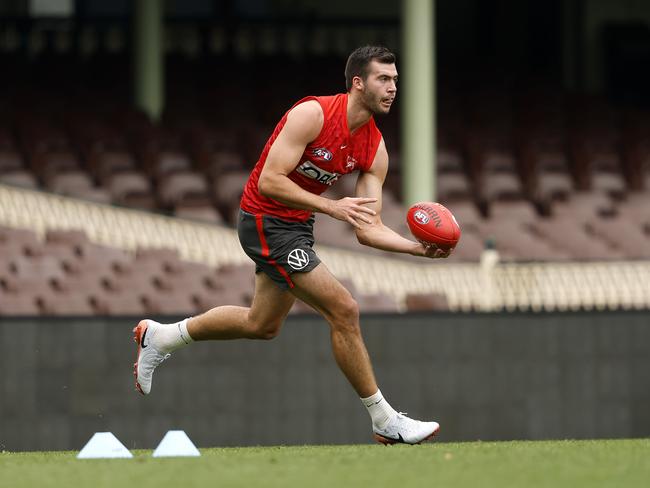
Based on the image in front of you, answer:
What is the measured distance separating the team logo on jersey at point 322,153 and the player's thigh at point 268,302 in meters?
0.78

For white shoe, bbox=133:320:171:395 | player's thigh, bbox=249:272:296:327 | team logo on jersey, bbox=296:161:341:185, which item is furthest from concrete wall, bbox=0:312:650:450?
team logo on jersey, bbox=296:161:341:185

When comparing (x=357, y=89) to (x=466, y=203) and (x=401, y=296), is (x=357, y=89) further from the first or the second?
(x=466, y=203)

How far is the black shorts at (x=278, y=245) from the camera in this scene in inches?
363

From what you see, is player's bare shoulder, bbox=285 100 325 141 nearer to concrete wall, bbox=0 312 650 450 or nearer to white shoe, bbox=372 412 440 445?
white shoe, bbox=372 412 440 445

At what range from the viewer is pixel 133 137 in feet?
69.5

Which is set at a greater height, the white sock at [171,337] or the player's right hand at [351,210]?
the player's right hand at [351,210]

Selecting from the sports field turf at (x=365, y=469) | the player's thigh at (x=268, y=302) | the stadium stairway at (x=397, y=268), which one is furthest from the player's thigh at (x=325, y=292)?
the stadium stairway at (x=397, y=268)

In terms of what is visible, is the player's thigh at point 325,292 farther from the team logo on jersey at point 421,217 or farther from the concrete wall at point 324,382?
the concrete wall at point 324,382

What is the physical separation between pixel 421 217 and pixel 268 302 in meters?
1.02

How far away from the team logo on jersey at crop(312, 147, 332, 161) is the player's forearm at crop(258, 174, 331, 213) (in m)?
0.25

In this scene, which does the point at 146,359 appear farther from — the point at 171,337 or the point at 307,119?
the point at 307,119

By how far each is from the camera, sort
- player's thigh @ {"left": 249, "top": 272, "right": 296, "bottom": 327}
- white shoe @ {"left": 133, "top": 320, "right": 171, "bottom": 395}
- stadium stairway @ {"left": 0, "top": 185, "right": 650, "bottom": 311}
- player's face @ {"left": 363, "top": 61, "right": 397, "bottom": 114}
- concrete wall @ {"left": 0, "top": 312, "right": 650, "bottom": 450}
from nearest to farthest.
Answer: player's face @ {"left": 363, "top": 61, "right": 397, "bottom": 114} < player's thigh @ {"left": 249, "top": 272, "right": 296, "bottom": 327} < white shoe @ {"left": 133, "top": 320, "right": 171, "bottom": 395} < concrete wall @ {"left": 0, "top": 312, "right": 650, "bottom": 450} < stadium stairway @ {"left": 0, "top": 185, "right": 650, "bottom": 311}

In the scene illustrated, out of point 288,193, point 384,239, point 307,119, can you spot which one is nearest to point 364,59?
point 307,119

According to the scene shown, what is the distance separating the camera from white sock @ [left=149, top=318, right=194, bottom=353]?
9930mm
